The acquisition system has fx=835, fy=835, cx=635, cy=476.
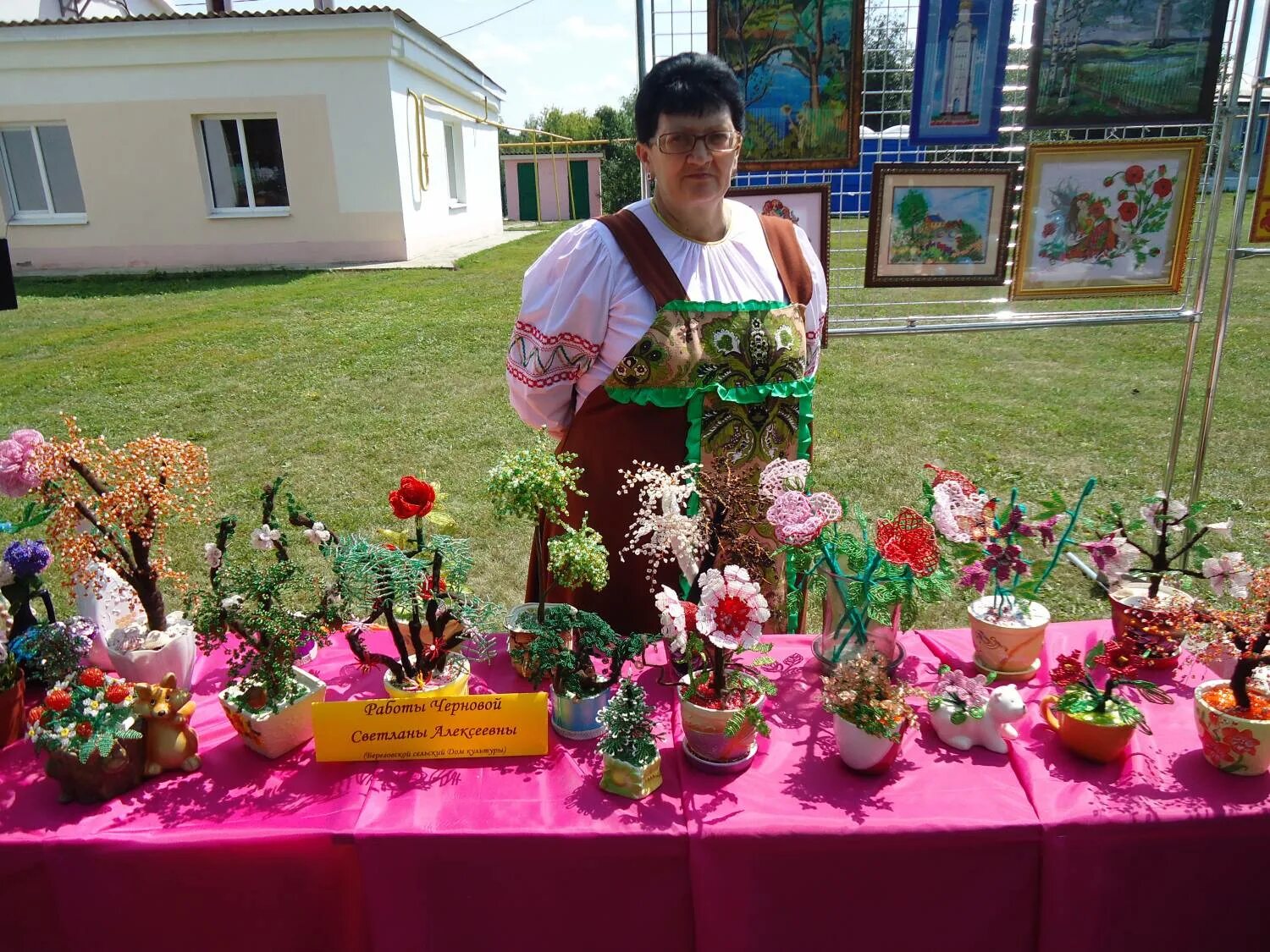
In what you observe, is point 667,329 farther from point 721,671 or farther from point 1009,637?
point 1009,637

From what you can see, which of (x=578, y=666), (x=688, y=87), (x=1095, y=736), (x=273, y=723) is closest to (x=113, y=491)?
(x=273, y=723)

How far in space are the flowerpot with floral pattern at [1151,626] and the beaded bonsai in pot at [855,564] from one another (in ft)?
1.27

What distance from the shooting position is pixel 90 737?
115cm

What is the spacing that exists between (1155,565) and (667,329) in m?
0.99

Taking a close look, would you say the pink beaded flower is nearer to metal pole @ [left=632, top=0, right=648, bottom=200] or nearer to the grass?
metal pole @ [left=632, top=0, right=648, bottom=200]

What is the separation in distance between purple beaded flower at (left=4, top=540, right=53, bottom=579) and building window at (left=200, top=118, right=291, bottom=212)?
11.2 metres

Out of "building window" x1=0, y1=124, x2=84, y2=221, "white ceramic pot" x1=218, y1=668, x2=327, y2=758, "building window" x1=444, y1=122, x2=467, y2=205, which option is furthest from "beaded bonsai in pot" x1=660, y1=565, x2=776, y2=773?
"building window" x1=444, y1=122, x2=467, y2=205

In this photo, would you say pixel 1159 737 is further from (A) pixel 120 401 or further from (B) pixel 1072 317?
(A) pixel 120 401

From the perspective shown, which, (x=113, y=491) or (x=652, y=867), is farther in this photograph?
(x=113, y=491)

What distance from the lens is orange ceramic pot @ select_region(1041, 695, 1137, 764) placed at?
1.22 m

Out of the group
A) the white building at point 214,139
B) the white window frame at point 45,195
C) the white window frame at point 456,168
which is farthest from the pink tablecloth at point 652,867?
the white window frame at point 456,168

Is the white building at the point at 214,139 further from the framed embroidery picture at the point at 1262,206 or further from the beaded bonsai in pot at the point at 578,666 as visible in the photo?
Result: the beaded bonsai in pot at the point at 578,666

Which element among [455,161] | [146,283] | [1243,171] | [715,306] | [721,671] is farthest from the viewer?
[455,161]

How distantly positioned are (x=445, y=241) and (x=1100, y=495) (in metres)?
11.6
